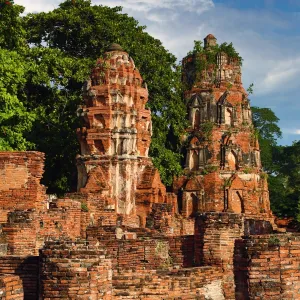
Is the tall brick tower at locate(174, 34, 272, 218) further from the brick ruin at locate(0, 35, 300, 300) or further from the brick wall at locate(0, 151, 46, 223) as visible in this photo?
the brick wall at locate(0, 151, 46, 223)

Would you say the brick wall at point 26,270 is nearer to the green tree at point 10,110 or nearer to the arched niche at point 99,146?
the green tree at point 10,110

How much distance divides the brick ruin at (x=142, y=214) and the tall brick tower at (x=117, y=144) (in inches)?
1.8

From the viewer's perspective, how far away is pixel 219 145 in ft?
122

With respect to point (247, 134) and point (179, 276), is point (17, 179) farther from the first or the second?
point (247, 134)

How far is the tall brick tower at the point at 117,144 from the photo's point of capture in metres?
25.9

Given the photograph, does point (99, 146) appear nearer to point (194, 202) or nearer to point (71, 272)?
point (194, 202)

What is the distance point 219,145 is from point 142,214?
1191 cm

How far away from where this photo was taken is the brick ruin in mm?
7793

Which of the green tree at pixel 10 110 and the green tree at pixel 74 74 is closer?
the green tree at pixel 10 110

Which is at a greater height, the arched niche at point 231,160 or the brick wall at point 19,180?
the arched niche at point 231,160

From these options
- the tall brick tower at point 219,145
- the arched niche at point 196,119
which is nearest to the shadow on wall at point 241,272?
the tall brick tower at point 219,145

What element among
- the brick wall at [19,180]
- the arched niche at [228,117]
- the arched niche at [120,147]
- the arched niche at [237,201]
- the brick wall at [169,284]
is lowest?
the brick wall at [169,284]

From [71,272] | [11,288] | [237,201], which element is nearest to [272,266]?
[71,272]

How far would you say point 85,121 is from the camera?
2730 cm
